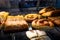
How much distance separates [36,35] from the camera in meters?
1.18

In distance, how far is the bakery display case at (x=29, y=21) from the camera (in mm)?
1189

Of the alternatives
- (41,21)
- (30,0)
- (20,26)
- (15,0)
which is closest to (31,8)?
(30,0)

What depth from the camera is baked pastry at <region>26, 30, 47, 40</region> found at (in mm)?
1158

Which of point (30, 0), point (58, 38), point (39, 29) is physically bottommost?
point (58, 38)

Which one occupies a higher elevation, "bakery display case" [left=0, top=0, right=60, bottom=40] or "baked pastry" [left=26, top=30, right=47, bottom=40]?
"bakery display case" [left=0, top=0, right=60, bottom=40]

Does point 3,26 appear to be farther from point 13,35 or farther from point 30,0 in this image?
point 30,0

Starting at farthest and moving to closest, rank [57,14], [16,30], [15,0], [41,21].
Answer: [15,0], [57,14], [41,21], [16,30]

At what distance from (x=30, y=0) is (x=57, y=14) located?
1.29ft

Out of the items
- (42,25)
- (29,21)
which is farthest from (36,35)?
(29,21)

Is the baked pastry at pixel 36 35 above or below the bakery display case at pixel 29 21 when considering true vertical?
below

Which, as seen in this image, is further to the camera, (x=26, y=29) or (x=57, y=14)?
(x=57, y=14)

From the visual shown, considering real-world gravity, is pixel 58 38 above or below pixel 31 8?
below

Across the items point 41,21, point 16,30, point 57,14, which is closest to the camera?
point 16,30

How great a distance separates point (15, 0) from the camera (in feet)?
5.49
